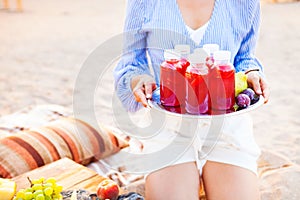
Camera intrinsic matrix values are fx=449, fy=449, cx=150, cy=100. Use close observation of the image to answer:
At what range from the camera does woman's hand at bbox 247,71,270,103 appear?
1.49 m

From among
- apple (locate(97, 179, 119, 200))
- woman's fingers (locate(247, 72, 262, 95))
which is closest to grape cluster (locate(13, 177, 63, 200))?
apple (locate(97, 179, 119, 200))

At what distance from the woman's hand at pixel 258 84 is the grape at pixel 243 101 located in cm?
7

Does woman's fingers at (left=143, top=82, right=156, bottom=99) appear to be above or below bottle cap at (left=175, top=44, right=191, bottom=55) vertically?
below

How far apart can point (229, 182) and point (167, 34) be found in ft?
1.88

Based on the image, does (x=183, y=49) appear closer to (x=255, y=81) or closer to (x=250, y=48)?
(x=255, y=81)

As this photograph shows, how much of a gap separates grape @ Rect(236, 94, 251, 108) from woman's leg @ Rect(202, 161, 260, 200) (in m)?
0.22

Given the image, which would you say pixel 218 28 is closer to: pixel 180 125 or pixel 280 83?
pixel 180 125

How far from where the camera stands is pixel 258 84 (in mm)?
1515

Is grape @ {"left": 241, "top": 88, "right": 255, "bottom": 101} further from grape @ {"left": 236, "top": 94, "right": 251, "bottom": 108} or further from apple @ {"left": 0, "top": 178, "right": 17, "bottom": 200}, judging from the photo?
apple @ {"left": 0, "top": 178, "right": 17, "bottom": 200}

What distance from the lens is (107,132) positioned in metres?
2.31

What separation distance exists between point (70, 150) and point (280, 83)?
6.72 ft

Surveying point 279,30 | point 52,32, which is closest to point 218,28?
point 279,30

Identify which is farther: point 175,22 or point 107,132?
point 107,132

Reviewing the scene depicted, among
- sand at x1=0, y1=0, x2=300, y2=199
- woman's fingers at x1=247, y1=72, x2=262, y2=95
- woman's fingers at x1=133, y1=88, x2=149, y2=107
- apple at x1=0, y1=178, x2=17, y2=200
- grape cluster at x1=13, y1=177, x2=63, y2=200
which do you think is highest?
woman's fingers at x1=247, y1=72, x2=262, y2=95
